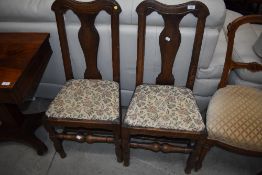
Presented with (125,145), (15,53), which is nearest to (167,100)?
(125,145)

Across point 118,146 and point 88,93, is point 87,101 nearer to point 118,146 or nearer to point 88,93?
point 88,93

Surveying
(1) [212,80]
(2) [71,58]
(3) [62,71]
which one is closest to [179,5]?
(1) [212,80]

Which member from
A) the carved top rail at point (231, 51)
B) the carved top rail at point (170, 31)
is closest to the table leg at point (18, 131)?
the carved top rail at point (170, 31)

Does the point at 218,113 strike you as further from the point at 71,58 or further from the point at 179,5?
the point at 71,58

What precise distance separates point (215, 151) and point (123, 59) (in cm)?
Answer: 94

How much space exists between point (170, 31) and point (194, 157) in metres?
0.78

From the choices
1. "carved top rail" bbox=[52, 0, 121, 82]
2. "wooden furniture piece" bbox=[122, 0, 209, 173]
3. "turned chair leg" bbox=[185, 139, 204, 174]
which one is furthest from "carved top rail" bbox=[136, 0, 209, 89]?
"turned chair leg" bbox=[185, 139, 204, 174]

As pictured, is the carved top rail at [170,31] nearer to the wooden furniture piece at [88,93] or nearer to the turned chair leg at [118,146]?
the wooden furniture piece at [88,93]

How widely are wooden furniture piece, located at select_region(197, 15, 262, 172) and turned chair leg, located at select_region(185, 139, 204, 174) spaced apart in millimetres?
35

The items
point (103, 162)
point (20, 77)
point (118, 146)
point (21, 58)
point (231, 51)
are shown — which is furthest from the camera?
point (103, 162)

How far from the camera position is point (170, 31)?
4.43 ft

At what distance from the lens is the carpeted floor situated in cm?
159

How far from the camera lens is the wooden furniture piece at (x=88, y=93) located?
4.40 ft

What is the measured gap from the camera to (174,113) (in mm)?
1351
